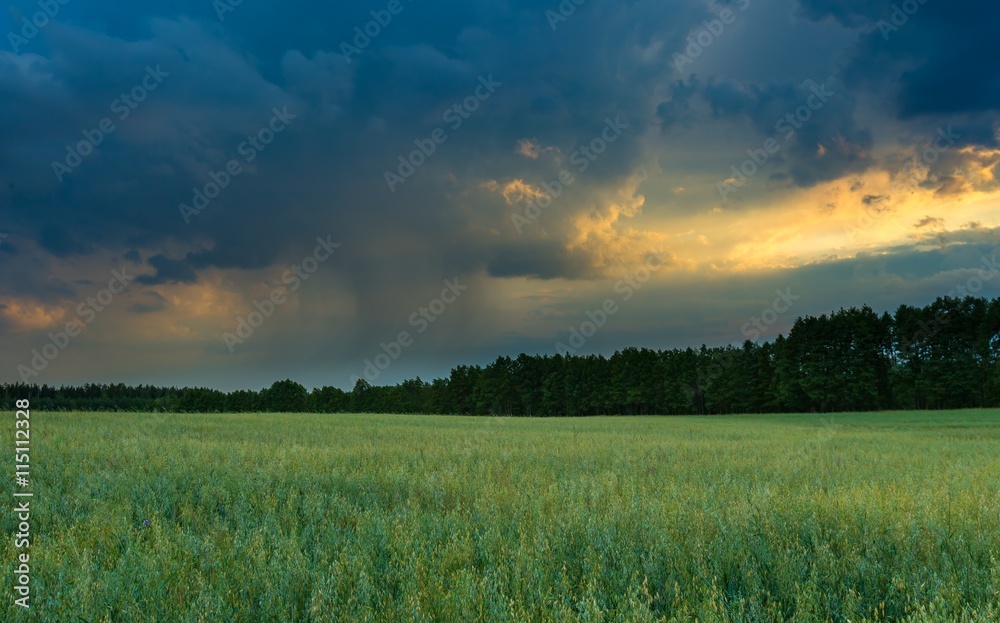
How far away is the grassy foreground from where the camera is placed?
4.36m

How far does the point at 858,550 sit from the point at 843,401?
83280 mm

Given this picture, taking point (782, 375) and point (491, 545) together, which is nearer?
point (491, 545)

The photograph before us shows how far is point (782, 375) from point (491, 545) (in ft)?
279

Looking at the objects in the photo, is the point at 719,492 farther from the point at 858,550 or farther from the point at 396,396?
the point at 396,396

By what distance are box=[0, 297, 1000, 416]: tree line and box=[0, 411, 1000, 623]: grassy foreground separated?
5700 cm

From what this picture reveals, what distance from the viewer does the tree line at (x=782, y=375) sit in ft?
237

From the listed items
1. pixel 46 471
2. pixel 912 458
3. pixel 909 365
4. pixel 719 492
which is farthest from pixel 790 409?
pixel 46 471

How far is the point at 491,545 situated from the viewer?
5699 millimetres

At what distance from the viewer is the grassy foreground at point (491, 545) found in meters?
4.36

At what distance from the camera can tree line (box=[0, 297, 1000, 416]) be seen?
2849 inches

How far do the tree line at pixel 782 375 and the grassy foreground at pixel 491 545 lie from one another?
187 ft

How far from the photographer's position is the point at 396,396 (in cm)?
12012

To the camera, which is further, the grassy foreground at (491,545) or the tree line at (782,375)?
the tree line at (782,375)

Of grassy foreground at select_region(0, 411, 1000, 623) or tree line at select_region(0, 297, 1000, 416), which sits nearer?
grassy foreground at select_region(0, 411, 1000, 623)
